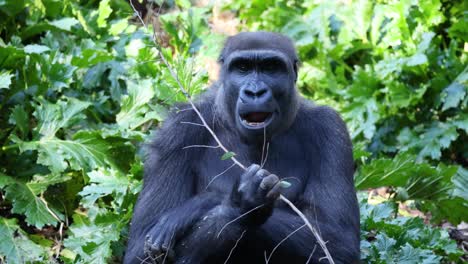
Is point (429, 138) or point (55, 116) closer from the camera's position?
point (55, 116)

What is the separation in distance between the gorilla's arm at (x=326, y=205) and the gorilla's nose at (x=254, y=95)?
74 centimetres

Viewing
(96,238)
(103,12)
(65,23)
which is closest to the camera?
(96,238)

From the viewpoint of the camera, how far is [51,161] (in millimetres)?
7477

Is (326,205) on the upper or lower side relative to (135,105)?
upper

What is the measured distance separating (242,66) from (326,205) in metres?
1.06

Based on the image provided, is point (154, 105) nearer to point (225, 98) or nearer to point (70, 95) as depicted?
point (70, 95)

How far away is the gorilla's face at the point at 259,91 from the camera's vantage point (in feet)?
18.5

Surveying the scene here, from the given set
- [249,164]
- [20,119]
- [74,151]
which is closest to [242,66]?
[249,164]

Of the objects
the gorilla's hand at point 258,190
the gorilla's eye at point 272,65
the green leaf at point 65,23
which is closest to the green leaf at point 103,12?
the green leaf at point 65,23

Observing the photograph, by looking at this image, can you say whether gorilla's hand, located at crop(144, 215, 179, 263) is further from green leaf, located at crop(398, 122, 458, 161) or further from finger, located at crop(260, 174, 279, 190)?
green leaf, located at crop(398, 122, 458, 161)

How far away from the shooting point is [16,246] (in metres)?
7.16

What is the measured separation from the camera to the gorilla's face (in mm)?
5625

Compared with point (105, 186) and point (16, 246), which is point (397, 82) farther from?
point (16, 246)

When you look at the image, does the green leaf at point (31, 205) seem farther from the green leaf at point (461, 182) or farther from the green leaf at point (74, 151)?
the green leaf at point (461, 182)
